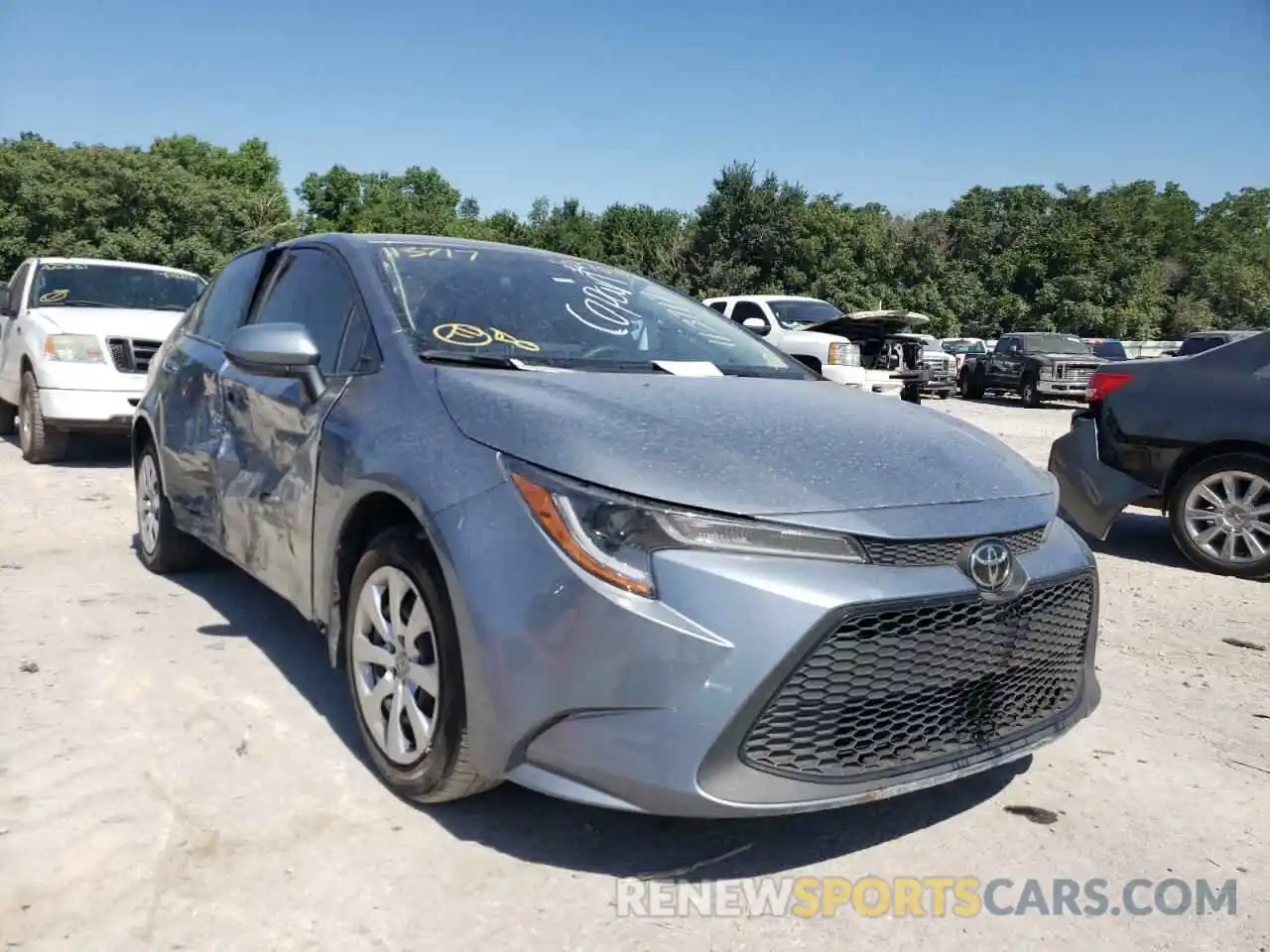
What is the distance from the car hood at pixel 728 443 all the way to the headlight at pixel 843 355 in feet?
37.8

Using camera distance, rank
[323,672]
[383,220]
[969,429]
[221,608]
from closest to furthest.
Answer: [969,429], [323,672], [221,608], [383,220]

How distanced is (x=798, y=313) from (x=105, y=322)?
35.3 ft

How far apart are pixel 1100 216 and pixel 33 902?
176 ft

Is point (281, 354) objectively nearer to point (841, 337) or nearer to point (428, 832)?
point (428, 832)

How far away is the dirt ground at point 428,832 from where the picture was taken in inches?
90.0

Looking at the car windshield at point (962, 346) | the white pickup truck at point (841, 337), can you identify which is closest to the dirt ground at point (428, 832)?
the white pickup truck at point (841, 337)

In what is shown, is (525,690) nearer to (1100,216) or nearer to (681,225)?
(681,225)

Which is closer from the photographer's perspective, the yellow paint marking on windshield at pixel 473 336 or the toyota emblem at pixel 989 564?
the toyota emblem at pixel 989 564

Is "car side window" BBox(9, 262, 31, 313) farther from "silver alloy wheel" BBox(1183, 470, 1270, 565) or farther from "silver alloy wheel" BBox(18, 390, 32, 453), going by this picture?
"silver alloy wheel" BBox(1183, 470, 1270, 565)

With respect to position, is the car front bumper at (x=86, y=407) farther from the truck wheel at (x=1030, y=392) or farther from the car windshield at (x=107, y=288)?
the truck wheel at (x=1030, y=392)

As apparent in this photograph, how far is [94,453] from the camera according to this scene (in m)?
9.50

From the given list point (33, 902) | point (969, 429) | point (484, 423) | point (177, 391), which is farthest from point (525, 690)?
point (177, 391)

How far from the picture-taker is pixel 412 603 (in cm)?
269

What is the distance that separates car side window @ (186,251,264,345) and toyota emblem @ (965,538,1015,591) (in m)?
3.18
